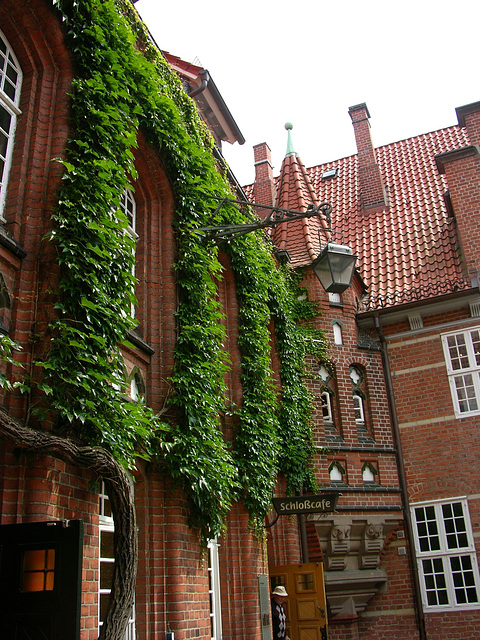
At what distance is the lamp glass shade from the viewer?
8.80m

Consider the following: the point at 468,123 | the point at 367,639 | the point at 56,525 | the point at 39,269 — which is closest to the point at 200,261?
the point at 39,269

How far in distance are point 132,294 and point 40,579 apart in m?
3.07

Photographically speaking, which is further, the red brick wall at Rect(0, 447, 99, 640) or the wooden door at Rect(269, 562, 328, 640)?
the wooden door at Rect(269, 562, 328, 640)

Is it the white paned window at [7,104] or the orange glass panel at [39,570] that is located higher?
the white paned window at [7,104]

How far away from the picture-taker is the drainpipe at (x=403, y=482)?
1336cm

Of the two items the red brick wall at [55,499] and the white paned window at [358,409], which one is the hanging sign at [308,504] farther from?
the red brick wall at [55,499]

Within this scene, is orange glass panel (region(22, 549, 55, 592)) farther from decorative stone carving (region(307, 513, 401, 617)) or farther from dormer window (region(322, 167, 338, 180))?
dormer window (region(322, 167, 338, 180))

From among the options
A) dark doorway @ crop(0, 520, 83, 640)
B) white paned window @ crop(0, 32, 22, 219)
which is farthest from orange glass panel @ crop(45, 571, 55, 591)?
white paned window @ crop(0, 32, 22, 219)

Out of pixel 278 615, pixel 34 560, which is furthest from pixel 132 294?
pixel 278 615

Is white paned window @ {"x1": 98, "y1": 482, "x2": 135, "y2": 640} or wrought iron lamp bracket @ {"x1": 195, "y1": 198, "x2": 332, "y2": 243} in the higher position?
wrought iron lamp bracket @ {"x1": 195, "y1": 198, "x2": 332, "y2": 243}

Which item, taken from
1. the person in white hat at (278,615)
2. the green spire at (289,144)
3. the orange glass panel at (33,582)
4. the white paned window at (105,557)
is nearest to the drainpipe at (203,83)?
the green spire at (289,144)

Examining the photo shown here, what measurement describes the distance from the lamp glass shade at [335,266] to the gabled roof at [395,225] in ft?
21.6

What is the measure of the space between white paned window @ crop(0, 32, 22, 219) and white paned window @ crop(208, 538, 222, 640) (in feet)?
18.3

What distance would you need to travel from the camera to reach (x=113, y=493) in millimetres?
5836
